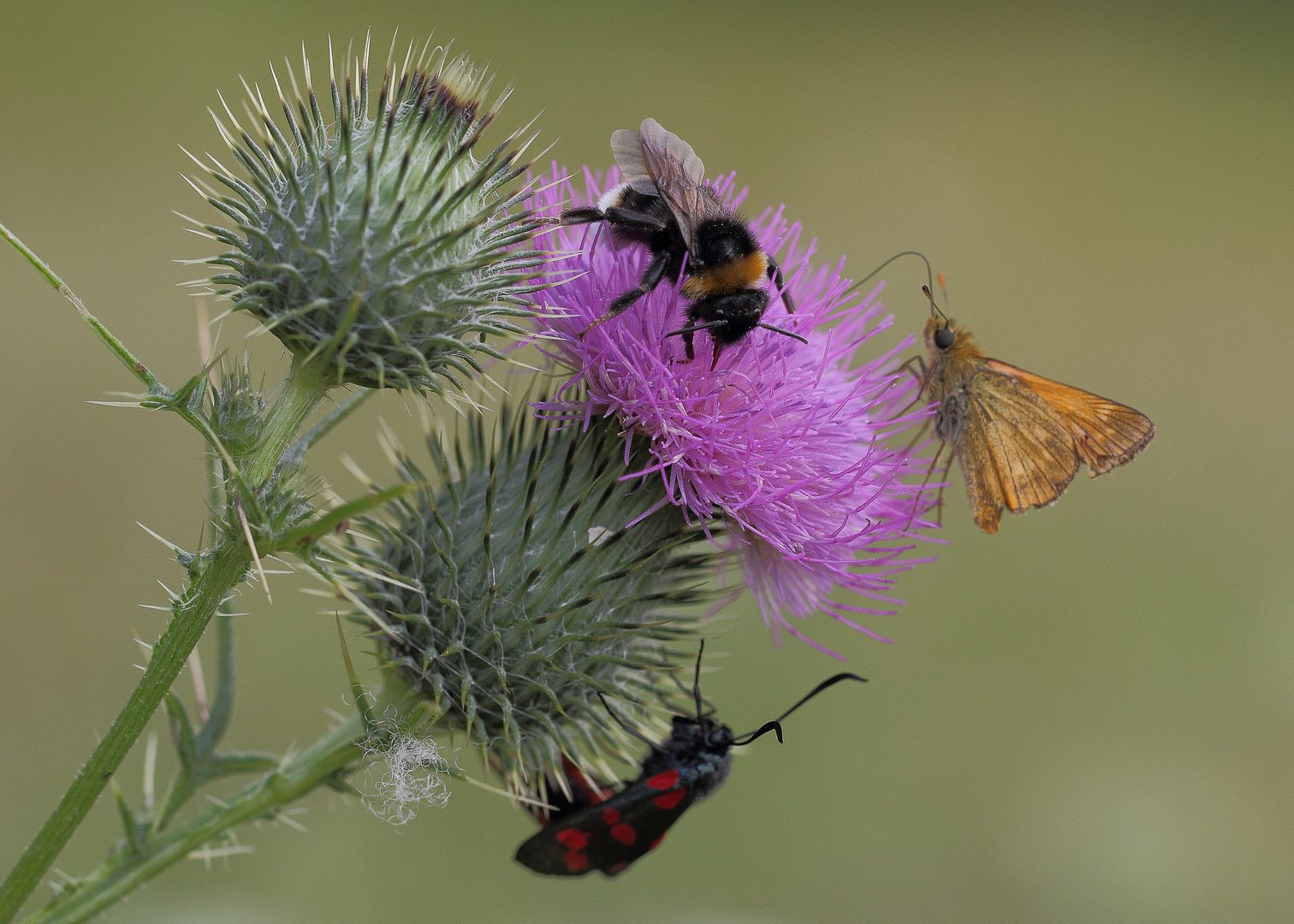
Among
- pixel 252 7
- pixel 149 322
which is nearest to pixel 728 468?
pixel 149 322

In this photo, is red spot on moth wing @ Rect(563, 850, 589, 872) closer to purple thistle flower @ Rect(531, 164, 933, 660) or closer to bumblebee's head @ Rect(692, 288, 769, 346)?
purple thistle flower @ Rect(531, 164, 933, 660)

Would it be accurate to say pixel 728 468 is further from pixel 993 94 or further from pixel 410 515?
pixel 993 94

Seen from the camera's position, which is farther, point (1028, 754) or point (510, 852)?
point (1028, 754)

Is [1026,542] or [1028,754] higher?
[1026,542]

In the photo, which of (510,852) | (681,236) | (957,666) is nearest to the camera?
(681,236)

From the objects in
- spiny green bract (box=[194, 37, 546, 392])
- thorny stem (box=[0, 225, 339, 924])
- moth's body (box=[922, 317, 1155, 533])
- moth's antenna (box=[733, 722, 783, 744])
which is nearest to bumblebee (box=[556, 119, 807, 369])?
spiny green bract (box=[194, 37, 546, 392])

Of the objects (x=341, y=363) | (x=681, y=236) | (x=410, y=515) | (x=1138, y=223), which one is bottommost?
(x=410, y=515)
